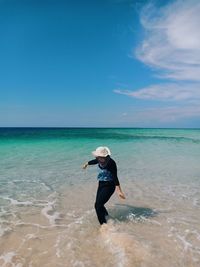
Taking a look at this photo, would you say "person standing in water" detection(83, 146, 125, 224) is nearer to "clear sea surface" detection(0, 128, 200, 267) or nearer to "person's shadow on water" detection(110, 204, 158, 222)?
"clear sea surface" detection(0, 128, 200, 267)

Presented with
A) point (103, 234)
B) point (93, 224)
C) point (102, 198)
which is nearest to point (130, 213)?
point (93, 224)

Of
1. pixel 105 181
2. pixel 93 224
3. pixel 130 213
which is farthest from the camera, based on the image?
pixel 130 213

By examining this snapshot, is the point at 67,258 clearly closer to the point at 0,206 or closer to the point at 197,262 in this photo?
the point at 197,262

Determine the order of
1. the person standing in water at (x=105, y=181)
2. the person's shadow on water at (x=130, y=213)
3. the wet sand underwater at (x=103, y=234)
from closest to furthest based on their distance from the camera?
the wet sand underwater at (x=103, y=234), the person standing in water at (x=105, y=181), the person's shadow on water at (x=130, y=213)

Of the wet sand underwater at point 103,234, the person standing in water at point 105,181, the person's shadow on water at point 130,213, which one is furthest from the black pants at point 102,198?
the person's shadow on water at point 130,213

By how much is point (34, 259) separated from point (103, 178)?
2368 millimetres

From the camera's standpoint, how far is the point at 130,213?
7.73 m

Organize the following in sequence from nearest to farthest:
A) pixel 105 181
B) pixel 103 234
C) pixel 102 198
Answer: pixel 103 234 < pixel 102 198 < pixel 105 181

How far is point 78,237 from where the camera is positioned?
20.1 feet

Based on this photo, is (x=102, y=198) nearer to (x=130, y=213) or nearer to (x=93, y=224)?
A: (x=93, y=224)

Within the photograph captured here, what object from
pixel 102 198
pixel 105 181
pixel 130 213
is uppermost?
pixel 105 181

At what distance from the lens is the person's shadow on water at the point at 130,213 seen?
289 inches

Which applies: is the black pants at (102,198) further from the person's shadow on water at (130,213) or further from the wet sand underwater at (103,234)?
the person's shadow on water at (130,213)

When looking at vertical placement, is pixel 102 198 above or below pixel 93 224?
above
